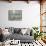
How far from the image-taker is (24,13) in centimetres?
474

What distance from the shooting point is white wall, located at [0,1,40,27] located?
185 inches

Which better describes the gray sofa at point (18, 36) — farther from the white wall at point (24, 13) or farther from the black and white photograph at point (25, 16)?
the white wall at point (24, 13)

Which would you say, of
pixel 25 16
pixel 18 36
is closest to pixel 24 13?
pixel 25 16

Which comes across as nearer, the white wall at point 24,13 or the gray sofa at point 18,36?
the gray sofa at point 18,36

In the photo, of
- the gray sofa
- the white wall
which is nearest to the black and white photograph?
the white wall

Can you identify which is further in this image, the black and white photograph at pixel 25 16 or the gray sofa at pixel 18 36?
the black and white photograph at pixel 25 16

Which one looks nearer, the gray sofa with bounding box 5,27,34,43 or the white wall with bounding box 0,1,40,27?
the gray sofa with bounding box 5,27,34,43

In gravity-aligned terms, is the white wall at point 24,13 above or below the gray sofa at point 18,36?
above

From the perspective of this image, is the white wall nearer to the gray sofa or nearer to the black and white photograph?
the black and white photograph

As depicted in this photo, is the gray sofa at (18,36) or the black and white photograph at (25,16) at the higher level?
the black and white photograph at (25,16)

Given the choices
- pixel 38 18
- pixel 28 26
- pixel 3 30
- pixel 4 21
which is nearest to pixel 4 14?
pixel 4 21

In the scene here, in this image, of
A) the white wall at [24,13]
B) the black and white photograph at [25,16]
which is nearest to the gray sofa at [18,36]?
the black and white photograph at [25,16]

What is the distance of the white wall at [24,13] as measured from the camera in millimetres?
4691

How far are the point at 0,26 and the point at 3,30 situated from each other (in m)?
0.25
